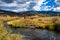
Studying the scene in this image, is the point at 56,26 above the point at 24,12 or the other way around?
the other way around

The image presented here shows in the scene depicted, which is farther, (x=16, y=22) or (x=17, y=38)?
(x=16, y=22)

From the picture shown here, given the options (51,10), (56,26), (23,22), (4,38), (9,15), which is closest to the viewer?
(4,38)

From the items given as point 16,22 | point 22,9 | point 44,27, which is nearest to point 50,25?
point 44,27

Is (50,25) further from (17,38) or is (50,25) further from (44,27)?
(17,38)

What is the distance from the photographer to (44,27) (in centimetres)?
1303

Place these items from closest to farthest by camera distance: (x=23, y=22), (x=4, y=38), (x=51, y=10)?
(x=4, y=38)
(x=51, y=10)
(x=23, y=22)

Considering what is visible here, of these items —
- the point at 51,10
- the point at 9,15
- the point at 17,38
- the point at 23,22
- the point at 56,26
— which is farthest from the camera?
the point at 23,22

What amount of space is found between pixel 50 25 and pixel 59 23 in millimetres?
660

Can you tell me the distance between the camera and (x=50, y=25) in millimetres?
13094

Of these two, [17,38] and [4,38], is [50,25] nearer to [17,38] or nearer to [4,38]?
[17,38]

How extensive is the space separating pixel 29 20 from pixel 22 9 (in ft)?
11.0

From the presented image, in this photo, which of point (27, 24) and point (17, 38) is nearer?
point (17, 38)

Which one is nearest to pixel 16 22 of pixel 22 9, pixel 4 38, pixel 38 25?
pixel 38 25

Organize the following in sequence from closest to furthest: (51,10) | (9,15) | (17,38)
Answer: (17,38) → (51,10) → (9,15)
